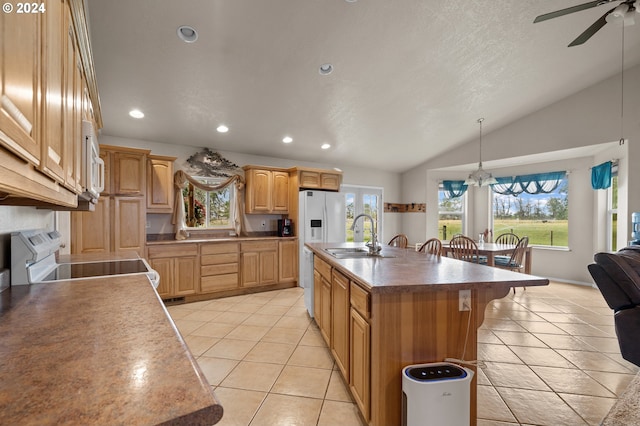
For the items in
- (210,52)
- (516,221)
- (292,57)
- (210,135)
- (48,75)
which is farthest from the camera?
(516,221)

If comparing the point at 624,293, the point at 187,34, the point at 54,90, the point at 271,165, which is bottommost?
the point at 624,293

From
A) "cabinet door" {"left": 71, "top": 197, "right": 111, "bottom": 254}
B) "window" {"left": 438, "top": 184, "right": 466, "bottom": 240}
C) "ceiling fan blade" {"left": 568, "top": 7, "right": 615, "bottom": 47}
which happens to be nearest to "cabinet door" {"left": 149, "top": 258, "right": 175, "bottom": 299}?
"cabinet door" {"left": 71, "top": 197, "right": 111, "bottom": 254}

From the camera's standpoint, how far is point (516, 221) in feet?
19.7

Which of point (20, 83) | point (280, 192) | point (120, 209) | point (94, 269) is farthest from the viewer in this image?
point (280, 192)

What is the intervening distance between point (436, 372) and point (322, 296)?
4.50 feet

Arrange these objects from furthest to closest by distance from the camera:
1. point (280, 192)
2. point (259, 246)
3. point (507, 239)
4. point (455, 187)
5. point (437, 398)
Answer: point (455, 187), point (507, 239), point (280, 192), point (259, 246), point (437, 398)

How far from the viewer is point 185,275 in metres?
Answer: 4.00

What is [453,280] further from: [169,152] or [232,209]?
[169,152]

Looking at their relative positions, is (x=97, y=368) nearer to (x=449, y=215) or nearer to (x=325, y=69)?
(x=325, y=69)

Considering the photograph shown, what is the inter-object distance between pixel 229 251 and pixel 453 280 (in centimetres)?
349

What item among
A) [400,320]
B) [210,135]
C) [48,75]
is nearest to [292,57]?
[210,135]

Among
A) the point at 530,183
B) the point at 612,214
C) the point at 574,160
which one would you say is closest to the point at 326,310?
the point at 612,214

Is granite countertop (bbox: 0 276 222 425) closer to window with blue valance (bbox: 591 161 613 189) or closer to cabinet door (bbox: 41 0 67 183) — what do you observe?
cabinet door (bbox: 41 0 67 183)

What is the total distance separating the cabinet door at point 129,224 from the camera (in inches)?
142
